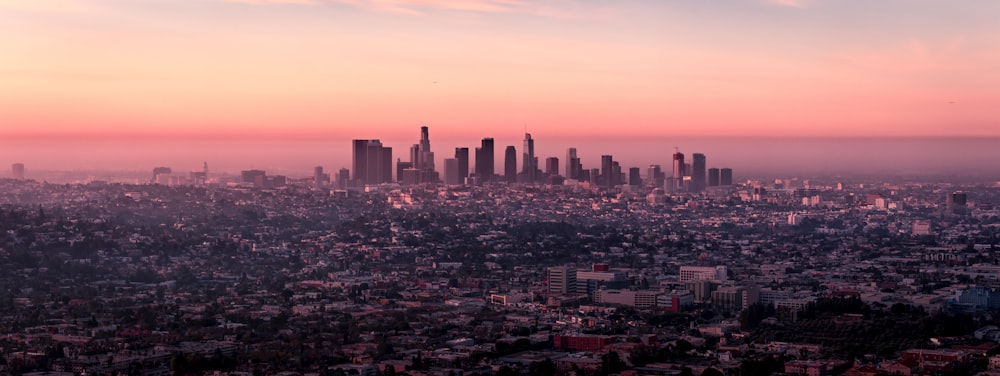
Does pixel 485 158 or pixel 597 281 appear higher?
pixel 485 158

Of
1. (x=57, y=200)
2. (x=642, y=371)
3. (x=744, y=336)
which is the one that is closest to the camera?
(x=642, y=371)

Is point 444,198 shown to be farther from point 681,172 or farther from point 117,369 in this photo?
point 117,369

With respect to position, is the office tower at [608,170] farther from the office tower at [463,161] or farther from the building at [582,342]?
the building at [582,342]

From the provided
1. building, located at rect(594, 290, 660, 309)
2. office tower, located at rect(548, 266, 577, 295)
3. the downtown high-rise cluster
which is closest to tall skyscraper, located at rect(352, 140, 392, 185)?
the downtown high-rise cluster

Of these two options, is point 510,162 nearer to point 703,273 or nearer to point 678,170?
point 678,170

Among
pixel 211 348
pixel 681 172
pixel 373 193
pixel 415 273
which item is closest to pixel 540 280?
pixel 415 273

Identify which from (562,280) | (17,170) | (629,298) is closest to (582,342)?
(629,298)
